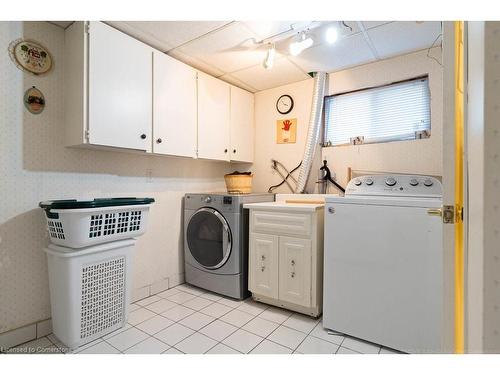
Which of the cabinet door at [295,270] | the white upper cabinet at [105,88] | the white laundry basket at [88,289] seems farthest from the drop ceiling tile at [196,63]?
the cabinet door at [295,270]

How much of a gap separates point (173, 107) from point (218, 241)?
4.07 feet

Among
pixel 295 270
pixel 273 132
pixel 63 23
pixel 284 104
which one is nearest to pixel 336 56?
pixel 284 104

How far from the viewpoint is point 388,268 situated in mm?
1554

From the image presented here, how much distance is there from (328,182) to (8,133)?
2.53 metres

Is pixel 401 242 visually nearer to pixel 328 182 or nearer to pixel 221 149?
pixel 328 182

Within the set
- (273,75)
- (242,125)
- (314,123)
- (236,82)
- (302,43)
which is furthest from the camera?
A: (242,125)

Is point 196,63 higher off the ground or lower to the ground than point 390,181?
higher

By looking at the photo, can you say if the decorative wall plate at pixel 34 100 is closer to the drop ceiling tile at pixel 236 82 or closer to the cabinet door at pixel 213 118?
the cabinet door at pixel 213 118

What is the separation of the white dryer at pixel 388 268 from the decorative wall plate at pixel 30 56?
2169 mm

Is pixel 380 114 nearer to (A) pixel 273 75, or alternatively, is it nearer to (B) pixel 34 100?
(A) pixel 273 75

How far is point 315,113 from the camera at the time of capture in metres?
2.53

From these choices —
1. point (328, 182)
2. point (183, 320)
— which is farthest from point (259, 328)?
point (328, 182)

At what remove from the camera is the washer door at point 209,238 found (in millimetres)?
2277
